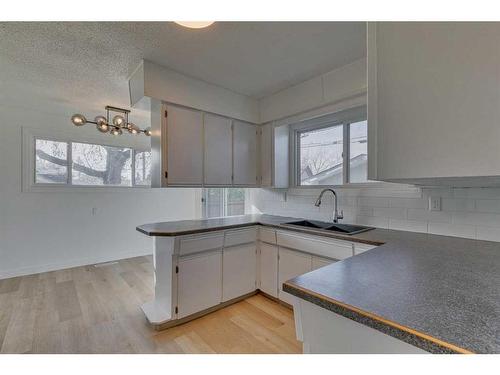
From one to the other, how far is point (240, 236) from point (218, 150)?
3.28 ft

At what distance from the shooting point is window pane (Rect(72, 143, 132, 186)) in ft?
12.5

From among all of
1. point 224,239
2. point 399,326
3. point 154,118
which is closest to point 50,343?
point 224,239

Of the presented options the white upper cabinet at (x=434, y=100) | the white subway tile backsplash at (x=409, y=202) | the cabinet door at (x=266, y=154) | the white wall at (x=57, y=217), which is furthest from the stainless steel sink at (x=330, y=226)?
the white wall at (x=57, y=217)

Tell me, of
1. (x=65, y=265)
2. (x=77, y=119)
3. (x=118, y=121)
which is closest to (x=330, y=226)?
(x=118, y=121)

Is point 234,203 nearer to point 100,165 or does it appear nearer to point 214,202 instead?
point 214,202

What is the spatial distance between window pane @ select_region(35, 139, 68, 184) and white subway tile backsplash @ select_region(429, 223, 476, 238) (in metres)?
4.67

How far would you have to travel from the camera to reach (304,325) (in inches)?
36.3

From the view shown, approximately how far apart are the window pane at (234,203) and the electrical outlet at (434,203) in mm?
3065

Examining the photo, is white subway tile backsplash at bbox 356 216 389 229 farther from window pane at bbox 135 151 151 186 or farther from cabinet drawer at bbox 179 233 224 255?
window pane at bbox 135 151 151 186

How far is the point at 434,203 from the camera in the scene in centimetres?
193

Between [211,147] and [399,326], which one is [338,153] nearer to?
[211,147]

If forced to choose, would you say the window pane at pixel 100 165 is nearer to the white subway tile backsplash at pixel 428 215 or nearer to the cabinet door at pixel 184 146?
the cabinet door at pixel 184 146

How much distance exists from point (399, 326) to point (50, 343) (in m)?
2.45

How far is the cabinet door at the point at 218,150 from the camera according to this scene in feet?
8.70
